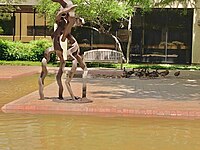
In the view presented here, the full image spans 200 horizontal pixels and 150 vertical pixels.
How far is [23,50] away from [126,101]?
1782cm

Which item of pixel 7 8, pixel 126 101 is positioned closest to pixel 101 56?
pixel 7 8

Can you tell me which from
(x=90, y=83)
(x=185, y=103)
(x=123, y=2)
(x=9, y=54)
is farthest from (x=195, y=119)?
(x=9, y=54)

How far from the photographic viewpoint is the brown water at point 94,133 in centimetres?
764

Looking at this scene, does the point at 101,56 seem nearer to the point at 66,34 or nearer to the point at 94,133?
the point at 66,34

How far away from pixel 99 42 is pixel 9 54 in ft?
20.4

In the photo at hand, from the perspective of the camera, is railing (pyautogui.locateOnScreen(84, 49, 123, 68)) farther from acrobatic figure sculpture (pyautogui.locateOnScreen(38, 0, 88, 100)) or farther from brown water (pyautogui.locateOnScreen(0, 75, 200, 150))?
brown water (pyautogui.locateOnScreen(0, 75, 200, 150))

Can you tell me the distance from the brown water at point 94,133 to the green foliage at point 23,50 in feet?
61.3

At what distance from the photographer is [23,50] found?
2894 cm

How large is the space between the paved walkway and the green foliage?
1240 cm

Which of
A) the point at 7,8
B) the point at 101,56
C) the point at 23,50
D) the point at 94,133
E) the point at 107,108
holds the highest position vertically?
the point at 7,8

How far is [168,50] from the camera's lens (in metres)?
31.1

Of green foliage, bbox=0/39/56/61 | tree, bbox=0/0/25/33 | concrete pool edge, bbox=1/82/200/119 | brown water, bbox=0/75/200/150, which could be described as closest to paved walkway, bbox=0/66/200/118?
concrete pool edge, bbox=1/82/200/119

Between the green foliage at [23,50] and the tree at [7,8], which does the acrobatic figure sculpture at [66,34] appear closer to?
the green foliage at [23,50]

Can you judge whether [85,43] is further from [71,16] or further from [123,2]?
[71,16]
